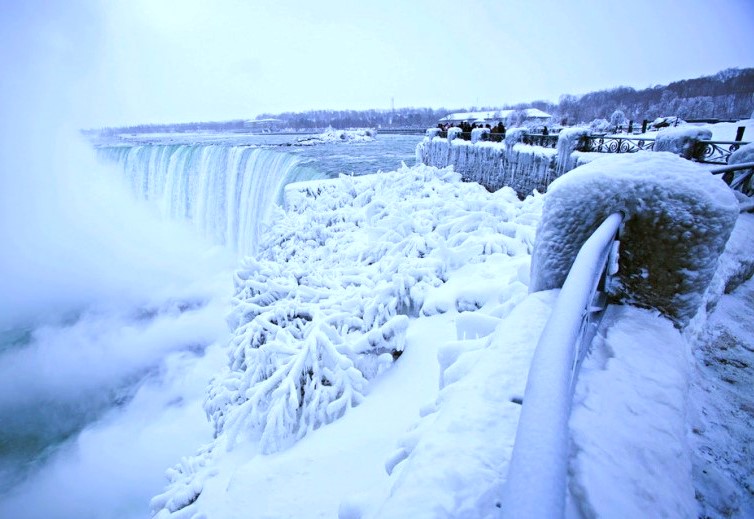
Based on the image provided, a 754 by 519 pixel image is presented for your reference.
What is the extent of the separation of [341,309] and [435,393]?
260 centimetres

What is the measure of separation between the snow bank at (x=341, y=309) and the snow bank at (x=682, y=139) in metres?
2.86

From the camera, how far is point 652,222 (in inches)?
85.2

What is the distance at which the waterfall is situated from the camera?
20.7m

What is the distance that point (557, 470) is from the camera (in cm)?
77

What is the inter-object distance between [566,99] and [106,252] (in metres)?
126

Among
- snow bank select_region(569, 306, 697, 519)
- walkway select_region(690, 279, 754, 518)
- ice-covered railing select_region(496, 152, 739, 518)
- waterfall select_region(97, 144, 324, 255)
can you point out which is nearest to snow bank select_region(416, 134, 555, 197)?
waterfall select_region(97, 144, 324, 255)

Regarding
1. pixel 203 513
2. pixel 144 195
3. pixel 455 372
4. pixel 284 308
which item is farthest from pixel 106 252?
pixel 455 372

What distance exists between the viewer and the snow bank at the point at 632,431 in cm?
121

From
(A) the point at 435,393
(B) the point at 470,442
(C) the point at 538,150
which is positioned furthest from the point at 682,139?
(B) the point at 470,442

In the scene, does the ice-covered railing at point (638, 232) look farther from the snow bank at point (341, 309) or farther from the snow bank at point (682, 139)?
the snow bank at point (682, 139)

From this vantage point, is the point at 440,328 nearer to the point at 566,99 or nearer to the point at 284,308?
the point at 284,308

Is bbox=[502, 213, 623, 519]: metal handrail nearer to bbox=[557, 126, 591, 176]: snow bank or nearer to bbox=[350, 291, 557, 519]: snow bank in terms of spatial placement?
bbox=[350, 291, 557, 519]: snow bank

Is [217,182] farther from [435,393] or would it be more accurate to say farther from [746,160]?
[746,160]

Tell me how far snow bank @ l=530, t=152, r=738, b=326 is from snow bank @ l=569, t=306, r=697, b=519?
0.37m
